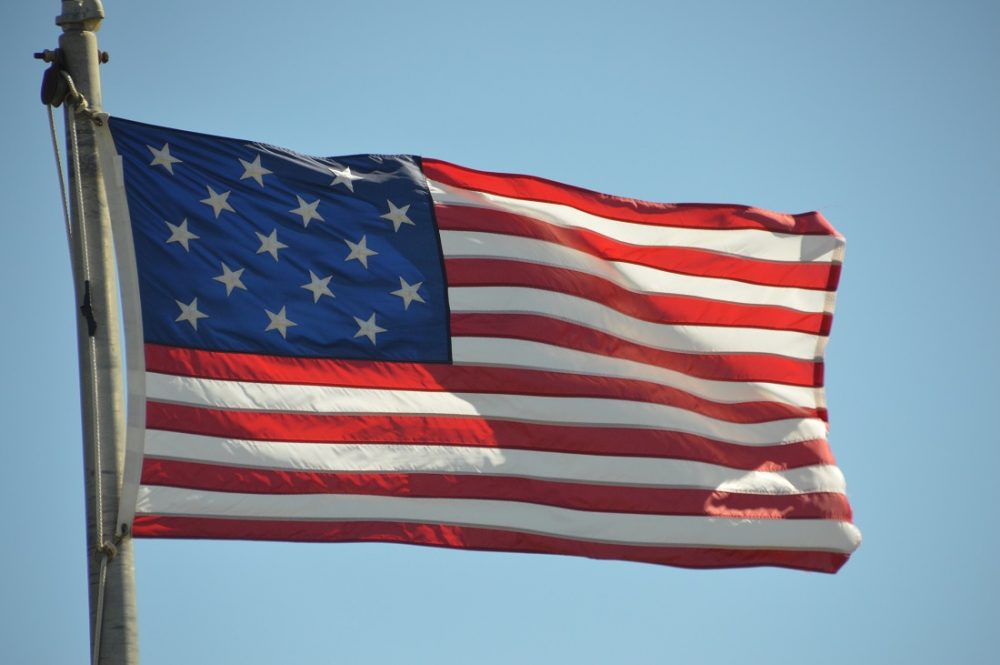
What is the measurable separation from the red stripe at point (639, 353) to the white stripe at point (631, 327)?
6 cm

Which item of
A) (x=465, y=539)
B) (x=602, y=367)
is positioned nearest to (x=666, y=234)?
(x=602, y=367)

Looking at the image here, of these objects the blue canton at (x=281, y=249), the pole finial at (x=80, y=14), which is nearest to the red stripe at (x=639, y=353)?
the blue canton at (x=281, y=249)

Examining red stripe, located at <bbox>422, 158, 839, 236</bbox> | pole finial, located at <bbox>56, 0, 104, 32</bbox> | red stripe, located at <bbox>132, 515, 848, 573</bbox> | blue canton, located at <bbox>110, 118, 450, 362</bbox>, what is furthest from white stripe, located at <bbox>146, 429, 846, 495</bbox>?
pole finial, located at <bbox>56, 0, 104, 32</bbox>

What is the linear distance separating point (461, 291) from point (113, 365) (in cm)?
415

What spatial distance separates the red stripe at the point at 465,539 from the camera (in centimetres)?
1269

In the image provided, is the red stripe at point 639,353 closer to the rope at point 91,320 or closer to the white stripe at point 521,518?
the white stripe at point 521,518

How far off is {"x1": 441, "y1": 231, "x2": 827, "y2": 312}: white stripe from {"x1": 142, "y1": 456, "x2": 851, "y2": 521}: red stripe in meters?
2.17

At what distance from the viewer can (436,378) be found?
48.0ft

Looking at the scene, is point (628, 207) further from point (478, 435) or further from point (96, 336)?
point (96, 336)

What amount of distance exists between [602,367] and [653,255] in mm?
1604

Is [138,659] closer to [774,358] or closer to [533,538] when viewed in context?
Answer: [533,538]

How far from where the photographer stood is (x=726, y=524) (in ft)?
51.4

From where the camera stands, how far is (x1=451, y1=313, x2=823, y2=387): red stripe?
599 inches

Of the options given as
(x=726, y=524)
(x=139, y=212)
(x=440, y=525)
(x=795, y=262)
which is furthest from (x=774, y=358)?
(x=139, y=212)
